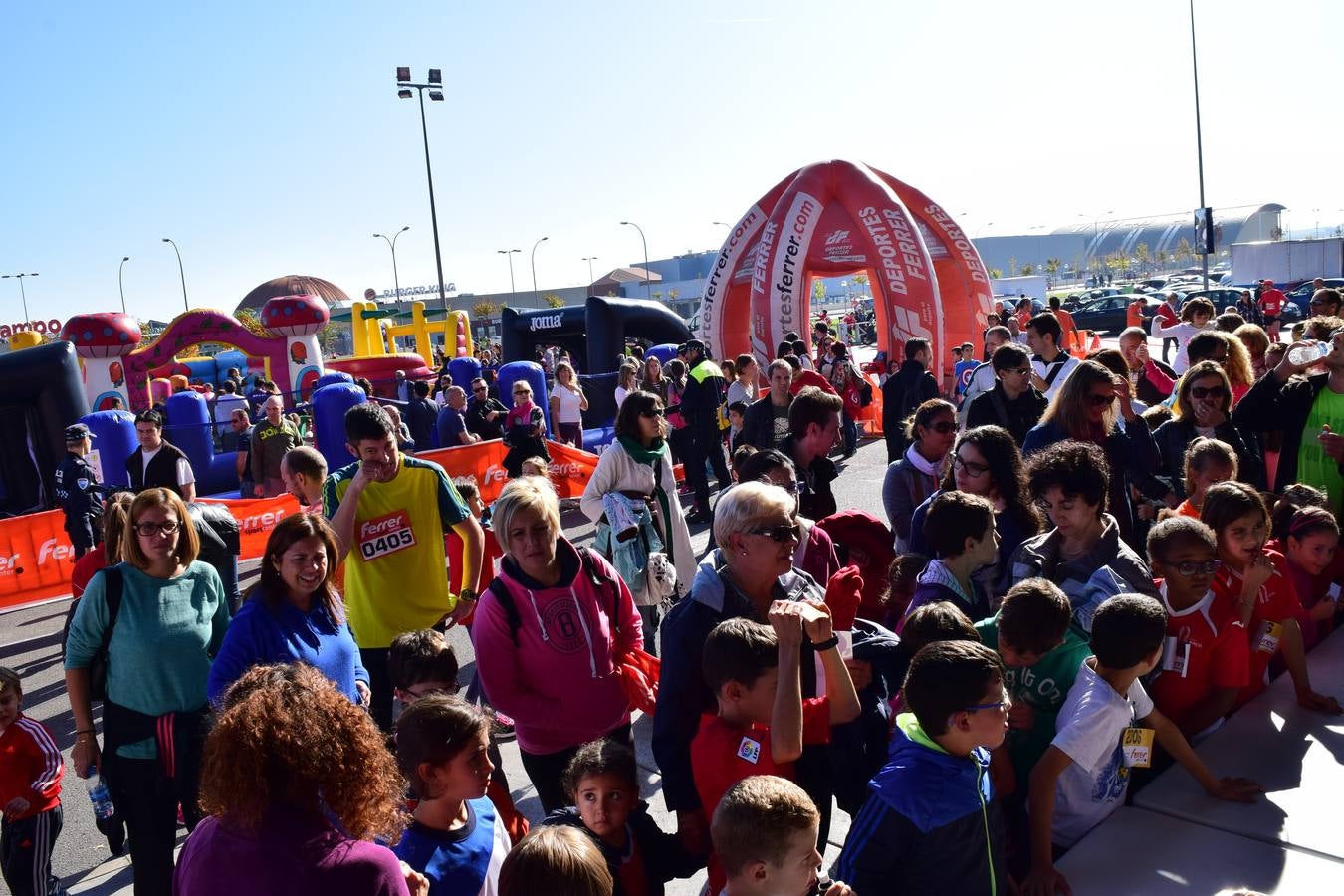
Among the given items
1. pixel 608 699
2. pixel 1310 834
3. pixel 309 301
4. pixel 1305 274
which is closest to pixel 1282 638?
pixel 1310 834

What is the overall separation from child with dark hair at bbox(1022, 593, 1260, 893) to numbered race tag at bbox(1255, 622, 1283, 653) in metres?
1.03

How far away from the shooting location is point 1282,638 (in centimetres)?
404

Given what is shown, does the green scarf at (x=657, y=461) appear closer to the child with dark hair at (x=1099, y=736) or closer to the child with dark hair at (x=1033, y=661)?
the child with dark hair at (x=1033, y=661)

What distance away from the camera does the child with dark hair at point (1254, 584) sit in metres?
3.90

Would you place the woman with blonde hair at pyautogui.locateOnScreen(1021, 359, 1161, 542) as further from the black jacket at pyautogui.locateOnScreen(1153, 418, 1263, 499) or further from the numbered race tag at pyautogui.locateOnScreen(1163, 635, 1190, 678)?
the numbered race tag at pyautogui.locateOnScreen(1163, 635, 1190, 678)

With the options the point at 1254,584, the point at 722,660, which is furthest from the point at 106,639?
the point at 1254,584

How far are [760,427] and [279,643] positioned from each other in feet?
14.6

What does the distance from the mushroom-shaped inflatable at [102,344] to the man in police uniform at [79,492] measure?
13755 millimetres

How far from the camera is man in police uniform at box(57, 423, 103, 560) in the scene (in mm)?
8680

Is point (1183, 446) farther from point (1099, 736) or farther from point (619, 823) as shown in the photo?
point (619, 823)

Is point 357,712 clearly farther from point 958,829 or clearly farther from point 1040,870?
point 1040,870

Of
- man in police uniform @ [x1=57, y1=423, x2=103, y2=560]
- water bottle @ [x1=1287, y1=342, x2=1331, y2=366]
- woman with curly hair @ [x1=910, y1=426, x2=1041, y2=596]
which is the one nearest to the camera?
woman with curly hair @ [x1=910, y1=426, x2=1041, y2=596]

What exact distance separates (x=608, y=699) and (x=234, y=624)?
130 cm

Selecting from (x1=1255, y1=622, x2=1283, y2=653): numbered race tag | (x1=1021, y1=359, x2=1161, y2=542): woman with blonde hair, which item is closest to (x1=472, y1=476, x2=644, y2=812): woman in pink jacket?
(x1=1255, y1=622, x2=1283, y2=653): numbered race tag
